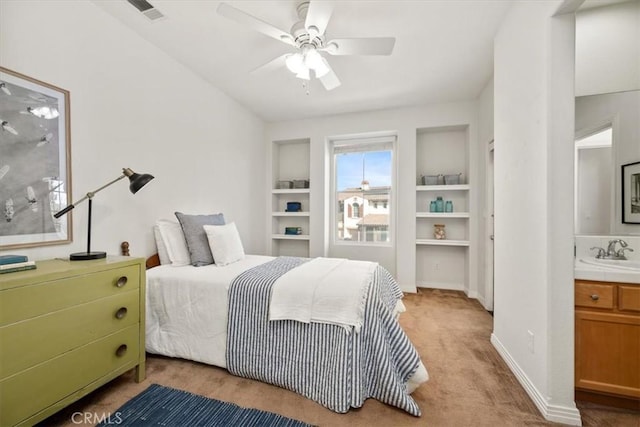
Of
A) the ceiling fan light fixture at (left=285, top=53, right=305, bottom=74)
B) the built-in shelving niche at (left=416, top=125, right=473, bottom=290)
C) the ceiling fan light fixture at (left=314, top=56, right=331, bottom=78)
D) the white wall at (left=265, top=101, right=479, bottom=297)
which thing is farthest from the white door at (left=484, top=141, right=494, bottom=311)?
the ceiling fan light fixture at (left=285, top=53, right=305, bottom=74)

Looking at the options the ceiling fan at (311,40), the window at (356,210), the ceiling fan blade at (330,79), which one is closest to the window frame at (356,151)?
the window at (356,210)

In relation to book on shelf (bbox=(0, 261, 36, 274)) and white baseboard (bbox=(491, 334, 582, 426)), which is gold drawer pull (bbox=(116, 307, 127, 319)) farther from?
white baseboard (bbox=(491, 334, 582, 426))

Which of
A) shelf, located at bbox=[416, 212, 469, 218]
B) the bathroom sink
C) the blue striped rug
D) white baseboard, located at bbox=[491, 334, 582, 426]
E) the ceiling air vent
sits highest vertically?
the ceiling air vent

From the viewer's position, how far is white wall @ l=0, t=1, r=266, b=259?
171cm

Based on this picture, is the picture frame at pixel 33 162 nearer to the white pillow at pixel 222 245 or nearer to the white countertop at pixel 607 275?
the white pillow at pixel 222 245

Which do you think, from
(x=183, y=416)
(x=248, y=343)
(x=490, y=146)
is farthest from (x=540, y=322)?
(x=490, y=146)

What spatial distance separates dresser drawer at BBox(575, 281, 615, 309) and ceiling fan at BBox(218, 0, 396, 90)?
6.44 feet

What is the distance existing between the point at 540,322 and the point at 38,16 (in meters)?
3.71

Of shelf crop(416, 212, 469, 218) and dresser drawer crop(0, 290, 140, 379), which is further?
shelf crop(416, 212, 469, 218)

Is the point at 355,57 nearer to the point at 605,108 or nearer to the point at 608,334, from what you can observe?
the point at 605,108

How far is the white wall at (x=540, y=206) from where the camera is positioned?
1432 mm

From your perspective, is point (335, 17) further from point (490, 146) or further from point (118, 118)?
point (490, 146)

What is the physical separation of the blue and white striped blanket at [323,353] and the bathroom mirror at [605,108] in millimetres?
1743

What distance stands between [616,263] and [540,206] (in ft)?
2.37
